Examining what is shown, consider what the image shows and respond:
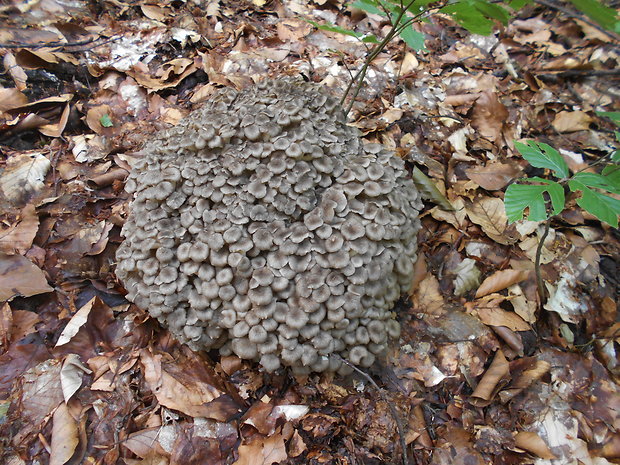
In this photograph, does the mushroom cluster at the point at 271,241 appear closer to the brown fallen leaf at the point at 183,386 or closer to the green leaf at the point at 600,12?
the brown fallen leaf at the point at 183,386

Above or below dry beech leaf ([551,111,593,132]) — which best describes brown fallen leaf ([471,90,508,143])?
below

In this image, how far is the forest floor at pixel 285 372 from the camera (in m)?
2.91

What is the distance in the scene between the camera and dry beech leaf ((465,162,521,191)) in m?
4.28

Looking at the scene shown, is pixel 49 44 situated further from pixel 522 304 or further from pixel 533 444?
pixel 533 444

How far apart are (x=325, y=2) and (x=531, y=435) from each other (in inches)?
256

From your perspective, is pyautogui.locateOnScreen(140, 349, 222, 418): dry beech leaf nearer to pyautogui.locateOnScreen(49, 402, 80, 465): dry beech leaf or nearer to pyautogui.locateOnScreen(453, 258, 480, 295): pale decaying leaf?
pyautogui.locateOnScreen(49, 402, 80, 465): dry beech leaf

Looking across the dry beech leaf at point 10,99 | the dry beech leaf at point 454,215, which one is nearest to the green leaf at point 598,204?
the dry beech leaf at point 454,215

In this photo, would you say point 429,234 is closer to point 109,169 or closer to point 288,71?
point 288,71

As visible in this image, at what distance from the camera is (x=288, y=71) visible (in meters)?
5.27

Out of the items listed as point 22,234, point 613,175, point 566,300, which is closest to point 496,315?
point 566,300

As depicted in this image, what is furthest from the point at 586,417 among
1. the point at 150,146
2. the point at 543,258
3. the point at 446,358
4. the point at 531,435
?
the point at 150,146

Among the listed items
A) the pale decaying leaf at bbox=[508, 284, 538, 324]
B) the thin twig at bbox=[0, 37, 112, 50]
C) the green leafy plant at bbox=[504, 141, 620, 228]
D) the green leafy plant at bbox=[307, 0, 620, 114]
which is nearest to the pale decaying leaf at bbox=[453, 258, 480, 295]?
the pale decaying leaf at bbox=[508, 284, 538, 324]

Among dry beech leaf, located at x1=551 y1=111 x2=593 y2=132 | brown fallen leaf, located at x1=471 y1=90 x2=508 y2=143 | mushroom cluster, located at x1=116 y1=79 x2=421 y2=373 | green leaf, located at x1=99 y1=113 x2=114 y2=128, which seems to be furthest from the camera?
dry beech leaf, located at x1=551 y1=111 x2=593 y2=132

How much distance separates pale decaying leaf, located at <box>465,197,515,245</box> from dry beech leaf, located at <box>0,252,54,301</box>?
4080 mm
